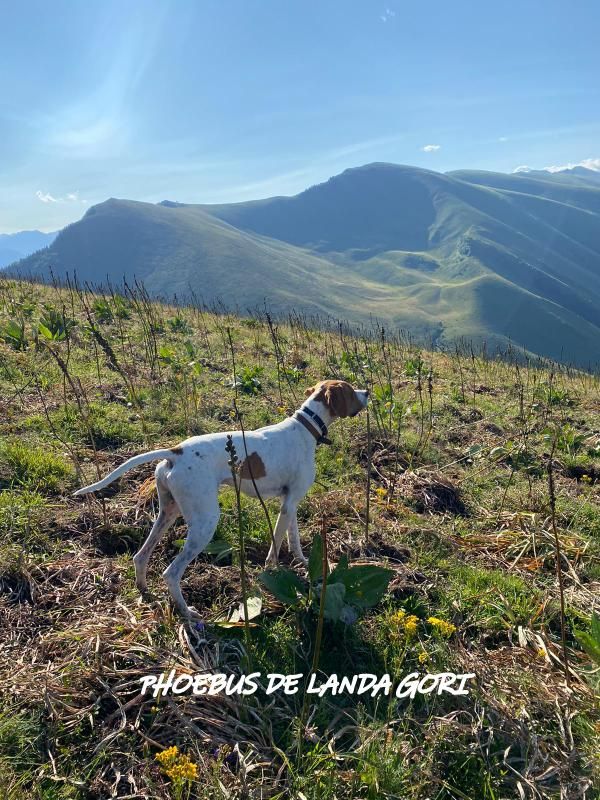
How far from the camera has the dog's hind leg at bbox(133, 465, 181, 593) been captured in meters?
3.62

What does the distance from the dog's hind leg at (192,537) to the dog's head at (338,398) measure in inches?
54.6

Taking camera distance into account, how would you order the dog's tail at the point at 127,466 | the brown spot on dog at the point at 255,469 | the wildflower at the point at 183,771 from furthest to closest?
the brown spot on dog at the point at 255,469 → the dog's tail at the point at 127,466 → the wildflower at the point at 183,771

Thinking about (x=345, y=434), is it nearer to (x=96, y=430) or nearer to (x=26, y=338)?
(x=96, y=430)

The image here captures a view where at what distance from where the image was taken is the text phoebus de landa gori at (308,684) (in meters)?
2.84

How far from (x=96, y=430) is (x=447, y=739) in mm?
4931

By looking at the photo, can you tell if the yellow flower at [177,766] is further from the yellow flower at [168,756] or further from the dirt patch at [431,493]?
the dirt patch at [431,493]

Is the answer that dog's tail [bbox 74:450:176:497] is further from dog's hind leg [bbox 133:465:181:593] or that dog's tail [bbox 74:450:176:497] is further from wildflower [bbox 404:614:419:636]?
wildflower [bbox 404:614:419:636]

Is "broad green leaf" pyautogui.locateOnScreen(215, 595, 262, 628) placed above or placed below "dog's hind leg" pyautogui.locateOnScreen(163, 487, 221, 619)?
below

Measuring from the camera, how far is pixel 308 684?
2967 millimetres

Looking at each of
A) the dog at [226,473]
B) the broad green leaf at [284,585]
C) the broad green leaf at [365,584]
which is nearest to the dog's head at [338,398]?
the dog at [226,473]

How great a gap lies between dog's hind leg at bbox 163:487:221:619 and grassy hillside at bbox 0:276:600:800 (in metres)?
0.13

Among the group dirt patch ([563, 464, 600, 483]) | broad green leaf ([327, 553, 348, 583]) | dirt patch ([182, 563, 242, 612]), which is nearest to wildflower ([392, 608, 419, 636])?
broad green leaf ([327, 553, 348, 583])

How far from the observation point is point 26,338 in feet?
29.6

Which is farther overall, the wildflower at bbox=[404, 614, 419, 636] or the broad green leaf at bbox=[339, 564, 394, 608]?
the broad green leaf at bbox=[339, 564, 394, 608]
